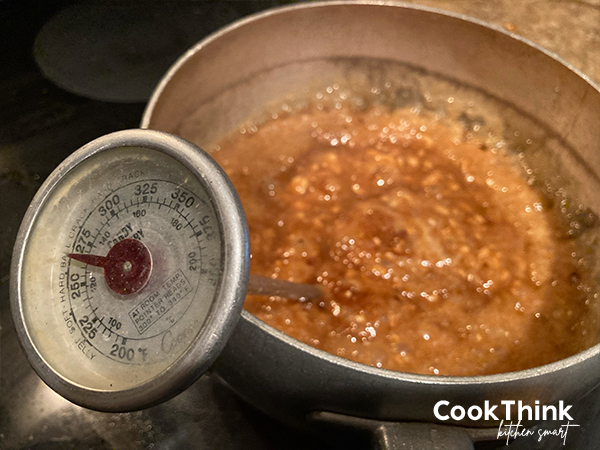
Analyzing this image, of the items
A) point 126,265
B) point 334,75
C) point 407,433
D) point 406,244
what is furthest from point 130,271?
point 334,75

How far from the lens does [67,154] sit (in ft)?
3.53

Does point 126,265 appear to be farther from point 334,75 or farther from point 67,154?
point 334,75

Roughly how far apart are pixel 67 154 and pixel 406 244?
80 cm

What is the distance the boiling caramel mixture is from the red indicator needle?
1.19 feet

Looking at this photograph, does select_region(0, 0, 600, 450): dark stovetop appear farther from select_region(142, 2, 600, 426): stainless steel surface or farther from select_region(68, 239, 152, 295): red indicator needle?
select_region(68, 239, 152, 295): red indicator needle

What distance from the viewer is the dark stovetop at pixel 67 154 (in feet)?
2.67

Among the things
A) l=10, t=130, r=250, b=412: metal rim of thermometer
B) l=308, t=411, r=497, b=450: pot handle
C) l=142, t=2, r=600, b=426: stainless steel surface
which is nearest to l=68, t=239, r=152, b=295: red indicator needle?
l=10, t=130, r=250, b=412: metal rim of thermometer

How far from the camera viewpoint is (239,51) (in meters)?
1.13

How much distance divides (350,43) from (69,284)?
0.95 meters

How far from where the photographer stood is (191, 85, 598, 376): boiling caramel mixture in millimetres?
883

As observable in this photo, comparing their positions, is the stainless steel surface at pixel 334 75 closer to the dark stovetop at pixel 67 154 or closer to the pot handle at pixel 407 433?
the pot handle at pixel 407 433

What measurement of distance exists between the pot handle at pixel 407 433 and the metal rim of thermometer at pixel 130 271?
237 mm

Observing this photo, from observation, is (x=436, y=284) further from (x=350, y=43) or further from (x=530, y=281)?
(x=350, y=43)

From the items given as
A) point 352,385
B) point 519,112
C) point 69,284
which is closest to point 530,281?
point 519,112
